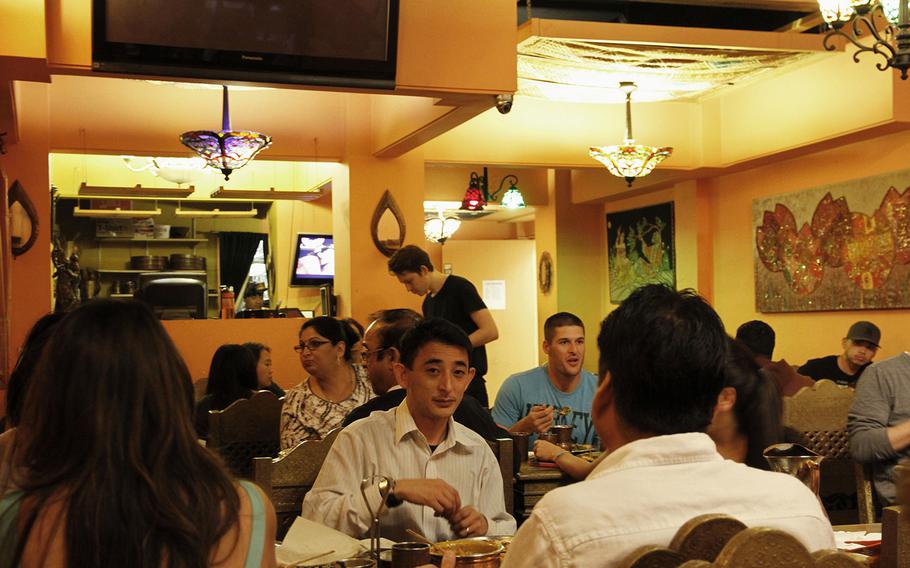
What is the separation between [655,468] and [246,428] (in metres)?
3.59

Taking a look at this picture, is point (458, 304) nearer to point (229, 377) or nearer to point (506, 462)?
point (229, 377)

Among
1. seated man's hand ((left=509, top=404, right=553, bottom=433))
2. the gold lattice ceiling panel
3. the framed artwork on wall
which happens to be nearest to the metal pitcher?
seated man's hand ((left=509, top=404, right=553, bottom=433))

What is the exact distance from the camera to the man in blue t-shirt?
16.6 ft

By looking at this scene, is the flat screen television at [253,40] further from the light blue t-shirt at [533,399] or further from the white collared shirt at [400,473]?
the white collared shirt at [400,473]

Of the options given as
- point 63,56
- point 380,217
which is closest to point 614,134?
point 380,217

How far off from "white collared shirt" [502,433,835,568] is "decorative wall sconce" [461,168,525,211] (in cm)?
1002

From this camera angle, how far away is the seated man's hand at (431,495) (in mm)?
2715

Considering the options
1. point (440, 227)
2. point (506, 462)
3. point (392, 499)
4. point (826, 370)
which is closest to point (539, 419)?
point (506, 462)

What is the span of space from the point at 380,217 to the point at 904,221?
4210mm

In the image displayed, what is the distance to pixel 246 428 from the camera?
4.93m

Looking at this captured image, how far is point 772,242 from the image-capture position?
9758 mm

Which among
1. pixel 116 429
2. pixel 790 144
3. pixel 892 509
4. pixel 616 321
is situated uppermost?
pixel 790 144

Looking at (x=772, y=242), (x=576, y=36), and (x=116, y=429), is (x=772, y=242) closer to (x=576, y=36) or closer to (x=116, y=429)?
(x=576, y=36)

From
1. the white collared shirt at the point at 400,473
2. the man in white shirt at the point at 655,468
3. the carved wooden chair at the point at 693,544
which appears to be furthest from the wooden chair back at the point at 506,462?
the carved wooden chair at the point at 693,544
